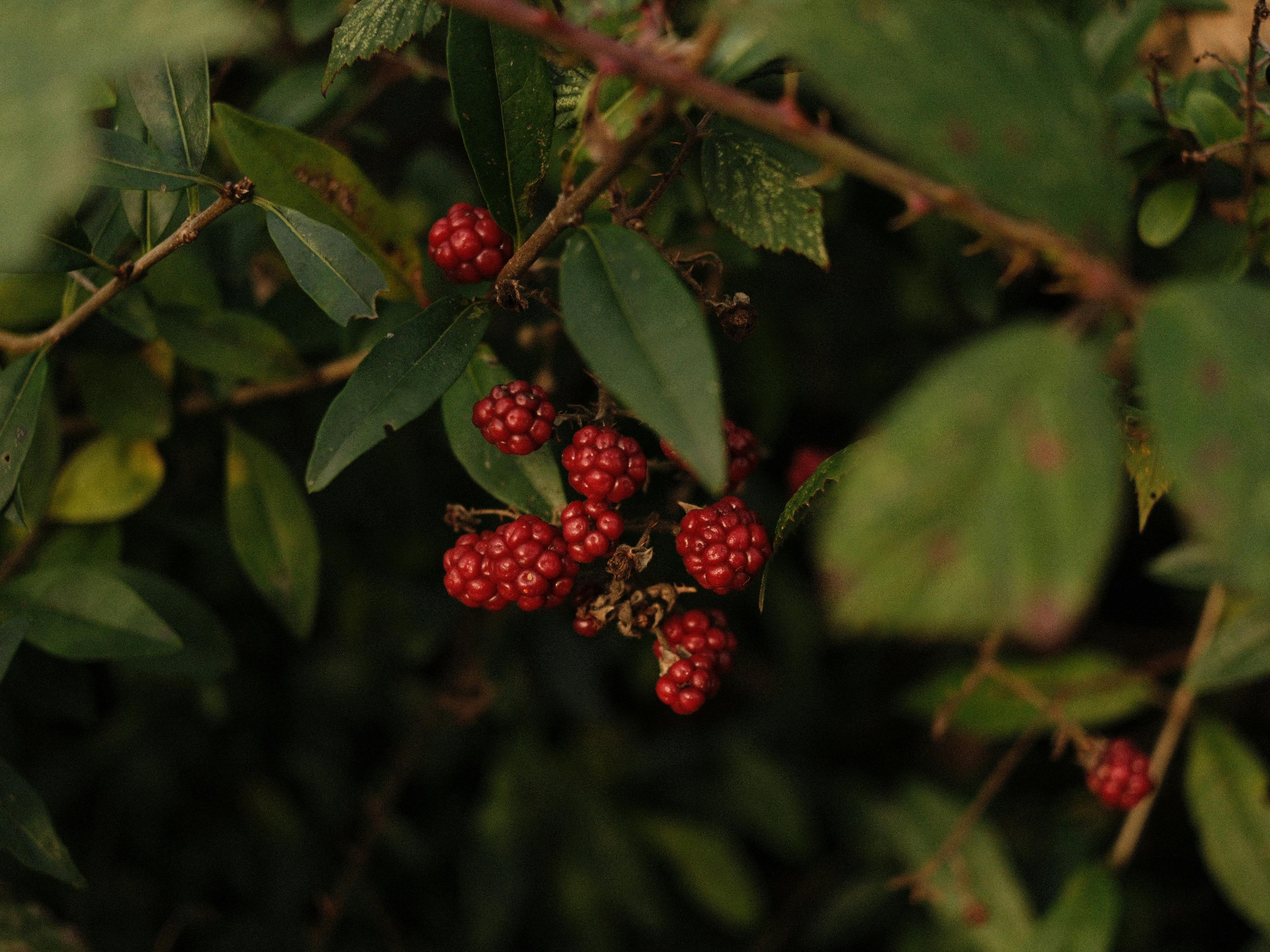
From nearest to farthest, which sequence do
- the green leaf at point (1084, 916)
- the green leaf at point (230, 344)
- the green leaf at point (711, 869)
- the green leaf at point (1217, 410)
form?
1. the green leaf at point (1217, 410)
2. the green leaf at point (230, 344)
3. the green leaf at point (1084, 916)
4. the green leaf at point (711, 869)

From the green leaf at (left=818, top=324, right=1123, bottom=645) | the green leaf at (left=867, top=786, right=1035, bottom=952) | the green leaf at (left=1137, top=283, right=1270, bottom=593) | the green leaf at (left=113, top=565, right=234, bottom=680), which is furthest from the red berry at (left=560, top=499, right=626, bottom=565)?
the green leaf at (left=867, top=786, right=1035, bottom=952)

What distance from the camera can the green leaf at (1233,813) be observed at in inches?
71.5

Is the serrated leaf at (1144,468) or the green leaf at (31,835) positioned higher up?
the serrated leaf at (1144,468)

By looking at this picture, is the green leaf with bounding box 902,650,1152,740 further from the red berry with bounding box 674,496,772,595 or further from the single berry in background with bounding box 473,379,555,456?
the single berry in background with bounding box 473,379,555,456

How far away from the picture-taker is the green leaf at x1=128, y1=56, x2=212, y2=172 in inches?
46.2

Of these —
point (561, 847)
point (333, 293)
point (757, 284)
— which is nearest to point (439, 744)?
point (561, 847)

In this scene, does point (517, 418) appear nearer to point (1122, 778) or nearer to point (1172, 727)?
point (1122, 778)

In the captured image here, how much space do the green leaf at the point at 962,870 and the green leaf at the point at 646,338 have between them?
5.57 feet

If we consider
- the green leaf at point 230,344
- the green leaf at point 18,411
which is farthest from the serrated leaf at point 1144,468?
the green leaf at point 18,411

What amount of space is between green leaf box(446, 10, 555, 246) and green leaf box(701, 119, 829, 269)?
0.20m

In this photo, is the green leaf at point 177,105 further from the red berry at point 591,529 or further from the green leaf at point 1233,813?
the green leaf at point 1233,813

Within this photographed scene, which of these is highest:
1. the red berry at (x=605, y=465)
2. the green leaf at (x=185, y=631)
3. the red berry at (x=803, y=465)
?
the red berry at (x=605, y=465)

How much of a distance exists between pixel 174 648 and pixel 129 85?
2.51 ft

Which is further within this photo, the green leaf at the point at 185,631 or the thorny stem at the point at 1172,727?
the thorny stem at the point at 1172,727
